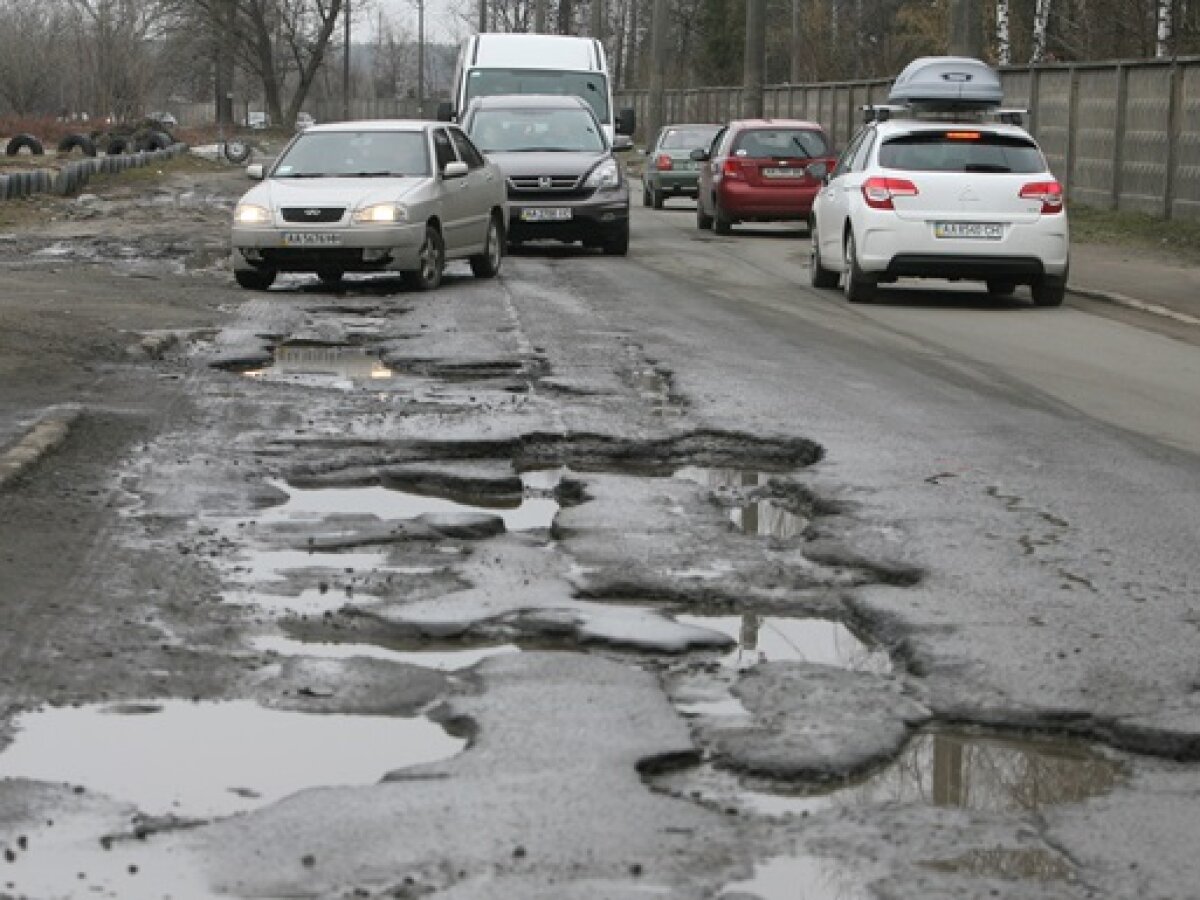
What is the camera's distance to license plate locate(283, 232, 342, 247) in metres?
19.2

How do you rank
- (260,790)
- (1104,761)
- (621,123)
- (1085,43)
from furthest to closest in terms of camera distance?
(1085,43)
(621,123)
(1104,761)
(260,790)

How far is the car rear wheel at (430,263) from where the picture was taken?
64.6ft

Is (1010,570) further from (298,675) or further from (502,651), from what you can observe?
(298,675)

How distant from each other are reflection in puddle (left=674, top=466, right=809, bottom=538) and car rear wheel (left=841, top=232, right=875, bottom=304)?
9.59 m

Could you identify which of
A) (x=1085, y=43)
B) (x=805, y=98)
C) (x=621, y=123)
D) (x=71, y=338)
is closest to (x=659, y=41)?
(x=805, y=98)

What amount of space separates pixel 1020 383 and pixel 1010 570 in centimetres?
600

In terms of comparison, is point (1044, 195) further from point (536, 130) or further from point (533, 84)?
point (533, 84)

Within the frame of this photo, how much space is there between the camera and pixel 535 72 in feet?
103

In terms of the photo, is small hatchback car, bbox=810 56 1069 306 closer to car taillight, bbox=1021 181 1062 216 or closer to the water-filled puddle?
car taillight, bbox=1021 181 1062 216

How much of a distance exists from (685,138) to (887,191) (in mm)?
22647

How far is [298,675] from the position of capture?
6.17 m

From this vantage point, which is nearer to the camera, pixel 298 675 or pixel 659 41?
pixel 298 675

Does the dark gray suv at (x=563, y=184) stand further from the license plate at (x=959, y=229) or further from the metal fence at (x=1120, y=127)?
the metal fence at (x=1120, y=127)

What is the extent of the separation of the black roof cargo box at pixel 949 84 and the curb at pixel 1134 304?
6725 mm
